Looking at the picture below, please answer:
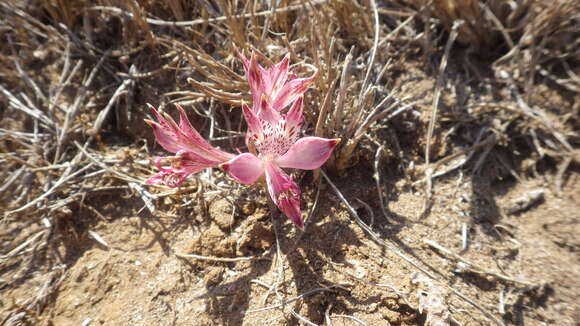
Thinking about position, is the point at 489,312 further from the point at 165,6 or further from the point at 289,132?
the point at 165,6

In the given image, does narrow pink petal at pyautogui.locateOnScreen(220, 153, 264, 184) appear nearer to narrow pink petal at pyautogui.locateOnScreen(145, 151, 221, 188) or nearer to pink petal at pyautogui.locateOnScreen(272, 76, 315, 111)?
narrow pink petal at pyautogui.locateOnScreen(145, 151, 221, 188)

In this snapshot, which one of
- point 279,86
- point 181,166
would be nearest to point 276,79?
point 279,86

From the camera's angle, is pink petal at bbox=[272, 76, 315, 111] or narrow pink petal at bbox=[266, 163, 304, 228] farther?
pink petal at bbox=[272, 76, 315, 111]

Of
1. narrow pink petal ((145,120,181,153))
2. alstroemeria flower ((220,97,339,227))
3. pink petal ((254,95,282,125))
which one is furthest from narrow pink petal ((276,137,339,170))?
narrow pink petal ((145,120,181,153))

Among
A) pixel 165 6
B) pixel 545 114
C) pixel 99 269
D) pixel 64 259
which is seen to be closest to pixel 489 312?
pixel 545 114

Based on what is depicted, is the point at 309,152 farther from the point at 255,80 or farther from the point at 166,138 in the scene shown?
the point at 166,138

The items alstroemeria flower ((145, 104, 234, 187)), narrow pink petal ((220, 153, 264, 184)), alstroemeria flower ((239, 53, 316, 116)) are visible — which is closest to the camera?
narrow pink petal ((220, 153, 264, 184))
